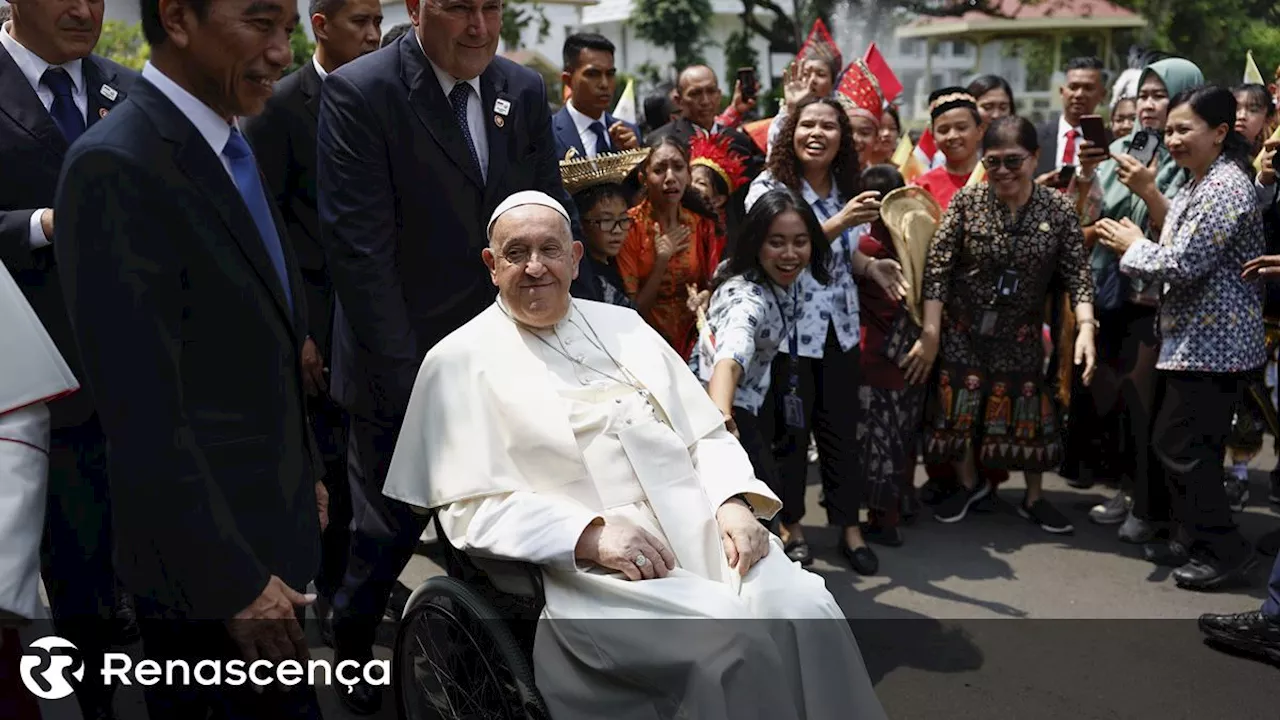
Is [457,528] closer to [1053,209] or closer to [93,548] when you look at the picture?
[93,548]

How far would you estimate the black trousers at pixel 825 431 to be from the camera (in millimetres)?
4727

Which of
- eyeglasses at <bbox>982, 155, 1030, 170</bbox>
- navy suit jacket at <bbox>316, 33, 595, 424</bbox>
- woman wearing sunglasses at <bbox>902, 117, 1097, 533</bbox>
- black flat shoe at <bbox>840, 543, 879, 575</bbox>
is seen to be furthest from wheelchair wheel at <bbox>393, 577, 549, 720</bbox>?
eyeglasses at <bbox>982, 155, 1030, 170</bbox>

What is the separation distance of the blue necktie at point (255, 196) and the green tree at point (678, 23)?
29.6 m

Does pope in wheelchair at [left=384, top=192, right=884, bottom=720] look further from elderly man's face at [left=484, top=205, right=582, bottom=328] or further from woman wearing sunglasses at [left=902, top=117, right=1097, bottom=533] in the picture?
woman wearing sunglasses at [left=902, top=117, right=1097, bottom=533]

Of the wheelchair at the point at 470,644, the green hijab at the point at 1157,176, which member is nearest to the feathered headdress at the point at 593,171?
the wheelchair at the point at 470,644

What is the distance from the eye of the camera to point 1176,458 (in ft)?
15.6

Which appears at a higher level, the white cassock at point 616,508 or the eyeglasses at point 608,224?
the eyeglasses at point 608,224

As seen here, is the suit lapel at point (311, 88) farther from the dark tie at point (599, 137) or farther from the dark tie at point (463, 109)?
the dark tie at point (599, 137)

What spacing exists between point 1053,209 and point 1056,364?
0.87 m

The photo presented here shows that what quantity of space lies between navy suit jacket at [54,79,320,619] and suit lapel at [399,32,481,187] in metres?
1.28

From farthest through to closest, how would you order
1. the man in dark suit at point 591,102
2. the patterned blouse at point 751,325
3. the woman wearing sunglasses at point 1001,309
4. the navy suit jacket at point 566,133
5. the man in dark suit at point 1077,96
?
the man in dark suit at point 1077,96 < the man in dark suit at point 591,102 < the navy suit jacket at point 566,133 < the woman wearing sunglasses at point 1001,309 < the patterned blouse at point 751,325

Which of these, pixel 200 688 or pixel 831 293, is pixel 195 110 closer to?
pixel 200 688

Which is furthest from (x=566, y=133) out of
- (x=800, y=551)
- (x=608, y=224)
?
(x=800, y=551)

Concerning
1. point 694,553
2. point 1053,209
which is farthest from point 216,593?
point 1053,209
